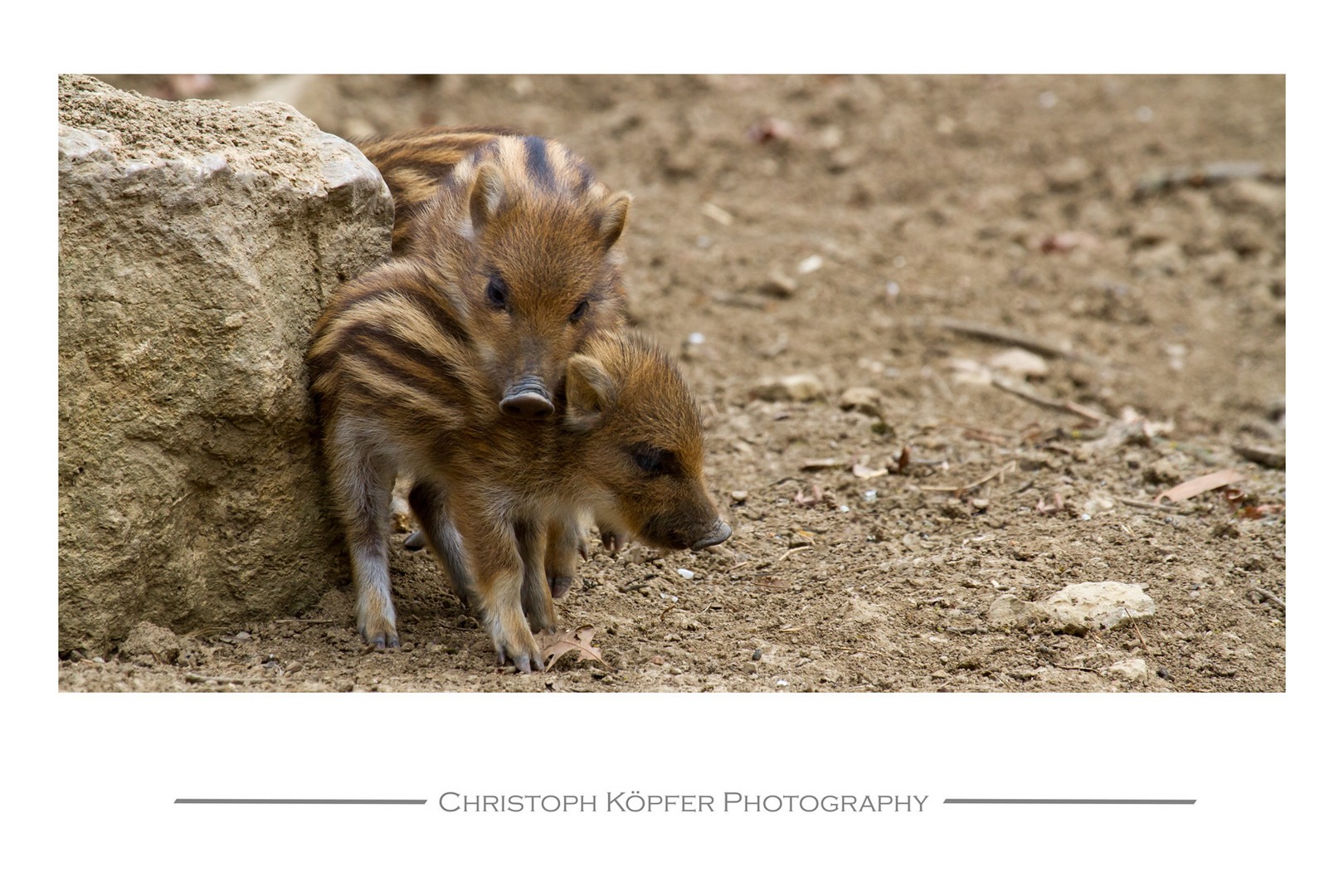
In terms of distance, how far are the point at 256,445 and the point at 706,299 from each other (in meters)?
3.83

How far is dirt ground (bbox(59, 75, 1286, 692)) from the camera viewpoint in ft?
13.9

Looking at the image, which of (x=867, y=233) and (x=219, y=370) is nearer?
(x=219, y=370)

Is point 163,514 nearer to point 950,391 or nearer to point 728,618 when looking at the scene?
point 728,618

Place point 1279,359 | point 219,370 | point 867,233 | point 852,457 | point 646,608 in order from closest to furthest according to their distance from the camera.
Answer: point 219,370
point 646,608
point 852,457
point 1279,359
point 867,233

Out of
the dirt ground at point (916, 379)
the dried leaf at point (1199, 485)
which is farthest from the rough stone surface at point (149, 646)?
the dried leaf at point (1199, 485)

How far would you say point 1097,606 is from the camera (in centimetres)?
442

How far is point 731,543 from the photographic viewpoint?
5168mm

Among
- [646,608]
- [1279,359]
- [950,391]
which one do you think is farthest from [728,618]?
[1279,359]

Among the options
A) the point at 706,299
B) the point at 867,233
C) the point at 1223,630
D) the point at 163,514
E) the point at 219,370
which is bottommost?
the point at 1223,630

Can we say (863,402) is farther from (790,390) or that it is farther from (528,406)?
(528,406)

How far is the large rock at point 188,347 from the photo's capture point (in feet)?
12.3

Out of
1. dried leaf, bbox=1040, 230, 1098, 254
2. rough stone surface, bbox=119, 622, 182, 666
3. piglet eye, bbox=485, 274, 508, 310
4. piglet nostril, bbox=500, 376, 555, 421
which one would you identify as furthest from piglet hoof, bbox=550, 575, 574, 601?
dried leaf, bbox=1040, 230, 1098, 254

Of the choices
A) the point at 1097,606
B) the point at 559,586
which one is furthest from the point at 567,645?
the point at 1097,606

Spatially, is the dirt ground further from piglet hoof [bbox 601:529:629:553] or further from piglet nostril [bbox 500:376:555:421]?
piglet nostril [bbox 500:376:555:421]
